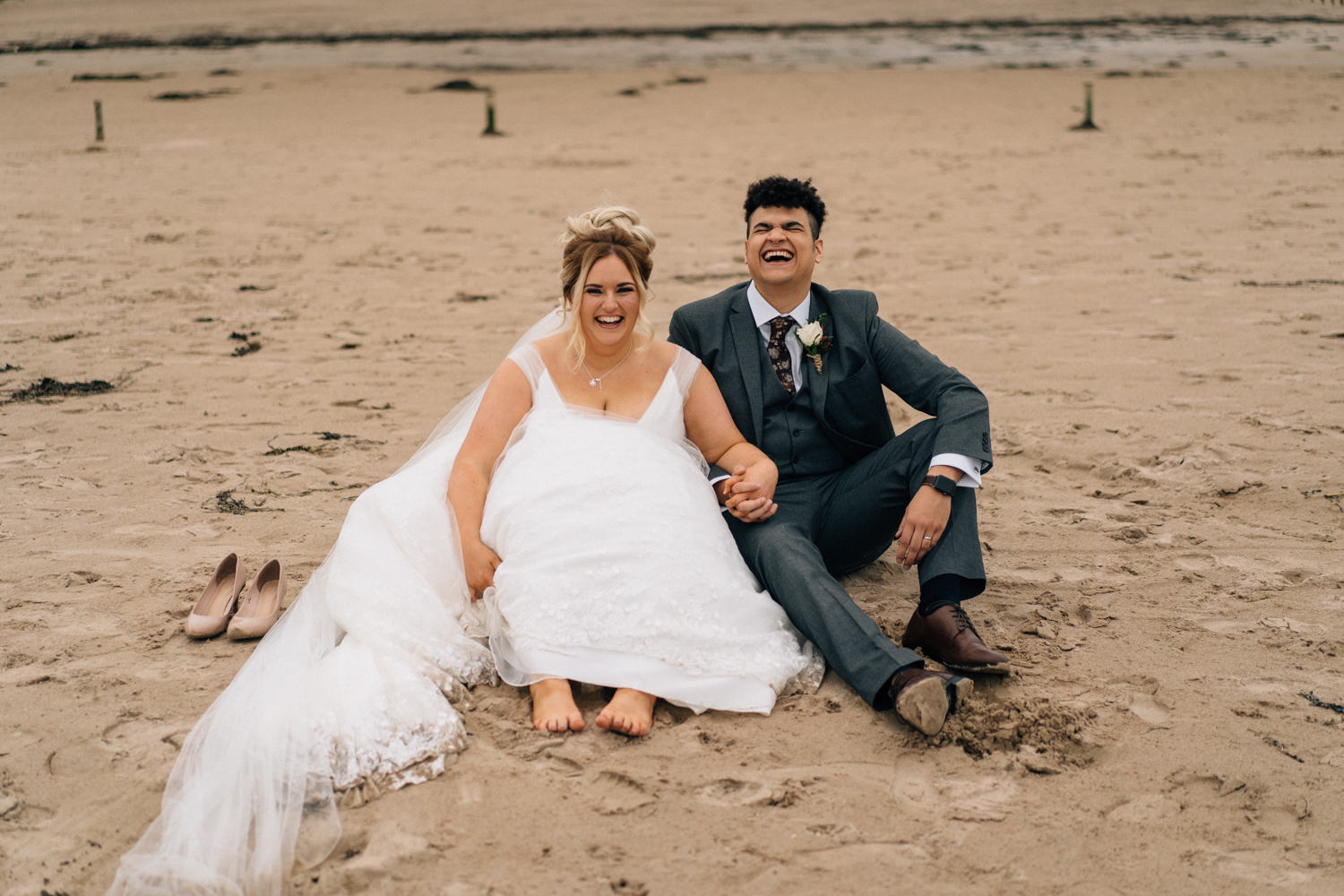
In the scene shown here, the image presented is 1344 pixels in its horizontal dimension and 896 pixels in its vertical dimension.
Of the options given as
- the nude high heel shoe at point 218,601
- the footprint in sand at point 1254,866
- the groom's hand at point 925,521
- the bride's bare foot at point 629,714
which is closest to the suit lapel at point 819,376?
the groom's hand at point 925,521

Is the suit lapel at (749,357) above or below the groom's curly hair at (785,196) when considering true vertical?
below

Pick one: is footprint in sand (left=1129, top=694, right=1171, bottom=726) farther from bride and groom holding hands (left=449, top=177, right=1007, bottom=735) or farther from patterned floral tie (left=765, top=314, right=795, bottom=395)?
patterned floral tie (left=765, top=314, right=795, bottom=395)

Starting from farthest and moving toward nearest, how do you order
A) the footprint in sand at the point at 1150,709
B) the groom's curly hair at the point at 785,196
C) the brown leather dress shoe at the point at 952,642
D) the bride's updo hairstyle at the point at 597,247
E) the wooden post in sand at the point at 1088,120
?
the wooden post in sand at the point at 1088,120 → the groom's curly hair at the point at 785,196 → the bride's updo hairstyle at the point at 597,247 → the brown leather dress shoe at the point at 952,642 → the footprint in sand at the point at 1150,709

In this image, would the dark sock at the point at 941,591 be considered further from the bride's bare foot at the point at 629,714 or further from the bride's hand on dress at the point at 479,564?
the bride's hand on dress at the point at 479,564

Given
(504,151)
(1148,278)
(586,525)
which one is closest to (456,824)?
(586,525)

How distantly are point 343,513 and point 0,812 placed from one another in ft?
6.99

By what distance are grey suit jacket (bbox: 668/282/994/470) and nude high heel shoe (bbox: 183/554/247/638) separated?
6.01 feet

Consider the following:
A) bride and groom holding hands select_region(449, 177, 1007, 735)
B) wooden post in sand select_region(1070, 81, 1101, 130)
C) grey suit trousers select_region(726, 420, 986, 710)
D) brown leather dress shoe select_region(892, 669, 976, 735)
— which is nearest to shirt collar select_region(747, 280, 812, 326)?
bride and groom holding hands select_region(449, 177, 1007, 735)

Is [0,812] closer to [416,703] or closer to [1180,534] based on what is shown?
[416,703]

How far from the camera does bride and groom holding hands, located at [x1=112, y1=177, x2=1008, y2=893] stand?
120 inches

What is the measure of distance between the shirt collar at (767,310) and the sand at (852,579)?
41.5 inches

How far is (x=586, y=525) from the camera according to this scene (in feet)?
11.6

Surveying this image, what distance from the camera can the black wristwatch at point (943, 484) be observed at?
3.61 meters

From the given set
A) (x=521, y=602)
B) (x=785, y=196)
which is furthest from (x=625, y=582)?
(x=785, y=196)
